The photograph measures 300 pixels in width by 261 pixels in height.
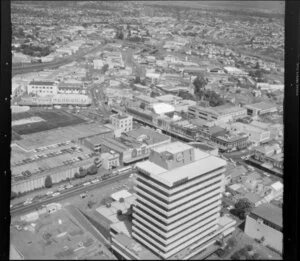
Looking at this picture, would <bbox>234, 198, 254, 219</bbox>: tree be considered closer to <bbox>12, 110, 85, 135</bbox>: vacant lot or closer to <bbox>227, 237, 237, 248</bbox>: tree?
<bbox>227, 237, 237, 248</bbox>: tree

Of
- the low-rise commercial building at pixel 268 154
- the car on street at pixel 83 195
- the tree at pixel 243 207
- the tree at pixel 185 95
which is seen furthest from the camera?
the tree at pixel 185 95

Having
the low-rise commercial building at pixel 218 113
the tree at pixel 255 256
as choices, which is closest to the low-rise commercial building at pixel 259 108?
the low-rise commercial building at pixel 218 113

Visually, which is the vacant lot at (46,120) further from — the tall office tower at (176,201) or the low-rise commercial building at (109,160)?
the tall office tower at (176,201)

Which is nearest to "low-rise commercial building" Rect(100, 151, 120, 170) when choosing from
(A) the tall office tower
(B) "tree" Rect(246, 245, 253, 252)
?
(A) the tall office tower

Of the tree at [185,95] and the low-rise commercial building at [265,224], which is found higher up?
the tree at [185,95]

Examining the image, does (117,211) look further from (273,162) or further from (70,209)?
(273,162)

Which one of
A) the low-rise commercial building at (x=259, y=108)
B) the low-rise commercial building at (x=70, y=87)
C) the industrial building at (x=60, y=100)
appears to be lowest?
the low-rise commercial building at (x=259, y=108)

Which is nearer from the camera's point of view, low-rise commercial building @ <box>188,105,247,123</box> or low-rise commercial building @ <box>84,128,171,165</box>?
low-rise commercial building @ <box>84,128,171,165</box>

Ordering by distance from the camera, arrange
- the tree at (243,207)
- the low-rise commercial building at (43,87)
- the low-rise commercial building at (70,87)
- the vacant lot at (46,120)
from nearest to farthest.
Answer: the tree at (243,207) < the vacant lot at (46,120) < the low-rise commercial building at (43,87) < the low-rise commercial building at (70,87)
